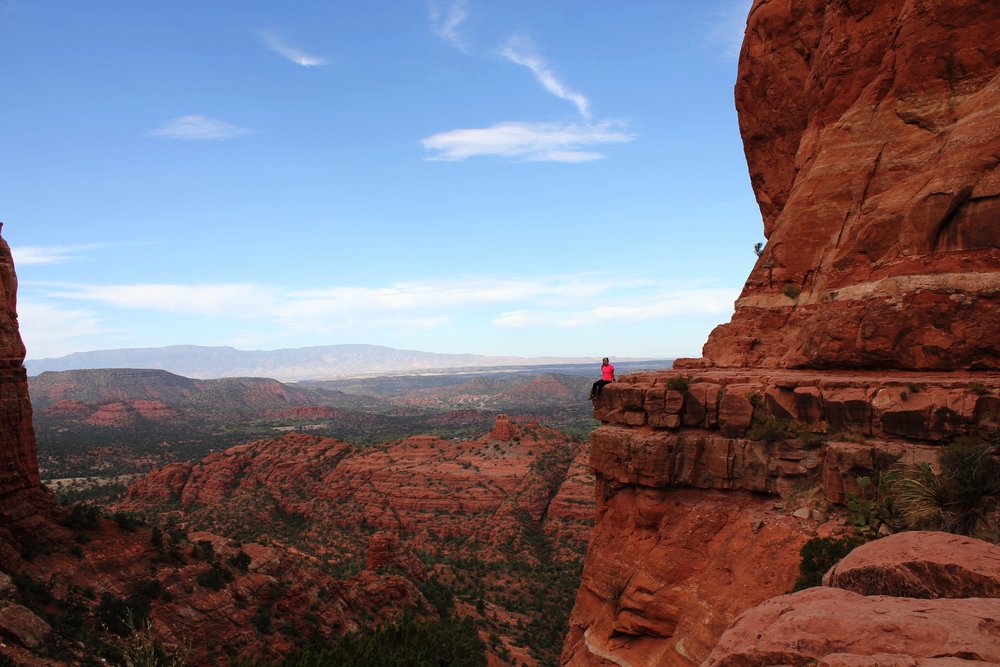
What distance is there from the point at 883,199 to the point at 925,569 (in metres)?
12.4

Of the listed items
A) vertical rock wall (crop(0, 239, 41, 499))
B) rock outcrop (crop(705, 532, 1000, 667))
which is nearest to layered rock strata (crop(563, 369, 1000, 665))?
rock outcrop (crop(705, 532, 1000, 667))

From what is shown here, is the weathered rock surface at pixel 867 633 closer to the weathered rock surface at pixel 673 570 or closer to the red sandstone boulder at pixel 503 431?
the weathered rock surface at pixel 673 570

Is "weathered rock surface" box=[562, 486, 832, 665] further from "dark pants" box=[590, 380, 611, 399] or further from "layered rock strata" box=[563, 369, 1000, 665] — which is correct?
"dark pants" box=[590, 380, 611, 399]

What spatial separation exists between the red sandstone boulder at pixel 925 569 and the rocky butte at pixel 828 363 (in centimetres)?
477

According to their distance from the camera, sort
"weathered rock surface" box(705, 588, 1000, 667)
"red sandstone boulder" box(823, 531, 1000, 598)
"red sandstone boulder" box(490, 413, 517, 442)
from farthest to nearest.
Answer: "red sandstone boulder" box(490, 413, 517, 442) < "red sandstone boulder" box(823, 531, 1000, 598) < "weathered rock surface" box(705, 588, 1000, 667)

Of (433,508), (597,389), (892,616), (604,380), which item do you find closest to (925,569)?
(892,616)

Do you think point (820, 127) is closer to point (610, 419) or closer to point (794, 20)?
point (794, 20)

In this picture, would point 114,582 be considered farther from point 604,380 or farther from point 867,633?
point 867,633

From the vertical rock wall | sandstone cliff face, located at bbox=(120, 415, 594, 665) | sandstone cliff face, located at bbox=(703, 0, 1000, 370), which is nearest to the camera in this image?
sandstone cliff face, located at bbox=(703, 0, 1000, 370)

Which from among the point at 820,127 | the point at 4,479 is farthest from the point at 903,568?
the point at 4,479

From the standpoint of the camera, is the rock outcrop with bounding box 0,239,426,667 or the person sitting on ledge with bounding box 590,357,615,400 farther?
the rock outcrop with bounding box 0,239,426,667

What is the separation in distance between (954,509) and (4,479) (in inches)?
1257

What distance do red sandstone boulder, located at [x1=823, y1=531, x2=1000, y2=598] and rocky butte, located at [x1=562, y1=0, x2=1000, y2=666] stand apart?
188 inches

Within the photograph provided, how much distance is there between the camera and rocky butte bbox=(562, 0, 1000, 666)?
13.5 m
